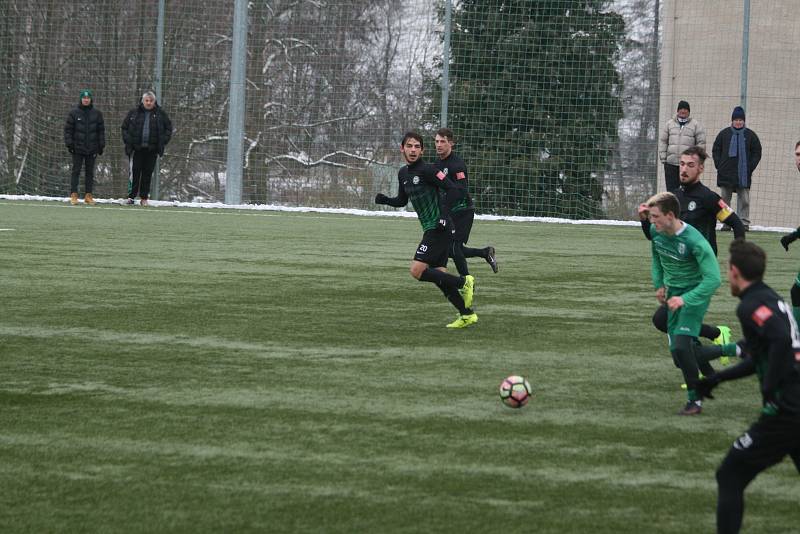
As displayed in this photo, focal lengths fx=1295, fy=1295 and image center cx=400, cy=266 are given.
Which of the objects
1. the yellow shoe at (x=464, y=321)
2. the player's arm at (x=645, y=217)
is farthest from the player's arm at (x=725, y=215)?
the yellow shoe at (x=464, y=321)

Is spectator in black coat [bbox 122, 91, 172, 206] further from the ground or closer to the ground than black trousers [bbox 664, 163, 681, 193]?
further from the ground

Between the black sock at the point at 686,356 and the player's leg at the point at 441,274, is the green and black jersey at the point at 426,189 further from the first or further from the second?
the black sock at the point at 686,356

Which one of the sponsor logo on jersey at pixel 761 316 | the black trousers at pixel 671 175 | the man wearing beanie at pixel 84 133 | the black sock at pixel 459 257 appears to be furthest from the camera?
the man wearing beanie at pixel 84 133

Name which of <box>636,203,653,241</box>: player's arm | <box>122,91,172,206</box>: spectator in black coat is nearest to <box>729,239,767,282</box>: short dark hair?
<box>636,203,653,241</box>: player's arm

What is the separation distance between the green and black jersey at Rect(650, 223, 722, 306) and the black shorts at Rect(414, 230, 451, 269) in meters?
3.15

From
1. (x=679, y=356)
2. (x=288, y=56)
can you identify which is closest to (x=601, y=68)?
(x=288, y=56)

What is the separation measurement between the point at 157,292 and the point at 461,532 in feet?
23.3

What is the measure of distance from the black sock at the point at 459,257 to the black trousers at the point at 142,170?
40.7ft

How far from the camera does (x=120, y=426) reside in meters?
5.89

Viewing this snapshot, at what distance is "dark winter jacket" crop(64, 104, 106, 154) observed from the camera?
2316 cm

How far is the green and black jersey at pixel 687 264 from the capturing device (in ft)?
22.1

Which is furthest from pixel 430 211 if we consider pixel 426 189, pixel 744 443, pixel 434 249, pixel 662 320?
pixel 744 443

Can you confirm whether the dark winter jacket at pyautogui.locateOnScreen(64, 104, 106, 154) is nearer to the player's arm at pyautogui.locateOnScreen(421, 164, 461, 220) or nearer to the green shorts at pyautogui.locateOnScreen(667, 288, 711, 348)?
the player's arm at pyautogui.locateOnScreen(421, 164, 461, 220)

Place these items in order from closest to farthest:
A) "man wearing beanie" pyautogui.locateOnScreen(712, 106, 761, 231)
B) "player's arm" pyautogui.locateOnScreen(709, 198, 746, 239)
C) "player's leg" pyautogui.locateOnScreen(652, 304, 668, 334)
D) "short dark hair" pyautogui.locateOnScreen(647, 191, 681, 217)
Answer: "short dark hair" pyautogui.locateOnScreen(647, 191, 681, 217) < "player's leg" pyautogui.locateOnScreen(652, 304, 668, 334) < "player's arm" pyautogui.locateOnScreen(709, 198, 746, 239) < "man wearing beanie" pyautogui.locateOnScreen(712, 106, 761, 231)
